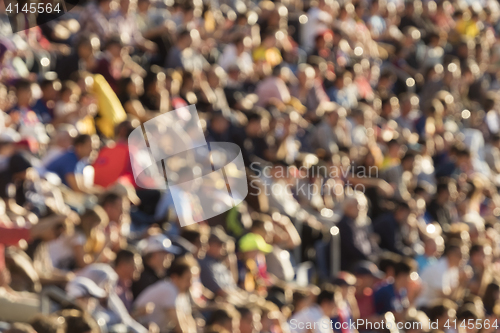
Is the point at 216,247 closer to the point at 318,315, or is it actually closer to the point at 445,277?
the point at 318,315

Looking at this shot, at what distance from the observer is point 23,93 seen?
22.4 feet

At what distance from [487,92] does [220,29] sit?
3.74 meters

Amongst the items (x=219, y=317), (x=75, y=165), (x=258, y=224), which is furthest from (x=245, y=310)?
(x=75, y=165)

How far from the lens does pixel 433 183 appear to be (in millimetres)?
10047

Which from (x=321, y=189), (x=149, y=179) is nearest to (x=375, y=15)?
(x=321, y=189)

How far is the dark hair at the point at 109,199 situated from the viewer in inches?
243

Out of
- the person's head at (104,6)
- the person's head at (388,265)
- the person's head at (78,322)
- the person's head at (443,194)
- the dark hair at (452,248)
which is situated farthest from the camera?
the person's head at (443,194)

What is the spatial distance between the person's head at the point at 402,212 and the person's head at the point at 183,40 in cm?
250

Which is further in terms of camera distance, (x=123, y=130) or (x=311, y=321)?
(x=123, y=130)

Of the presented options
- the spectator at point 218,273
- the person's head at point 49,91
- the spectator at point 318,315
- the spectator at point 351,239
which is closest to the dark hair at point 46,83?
the person's head at point 49,91

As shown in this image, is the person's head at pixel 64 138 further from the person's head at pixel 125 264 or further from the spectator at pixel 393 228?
the spectator at pixel 393 228

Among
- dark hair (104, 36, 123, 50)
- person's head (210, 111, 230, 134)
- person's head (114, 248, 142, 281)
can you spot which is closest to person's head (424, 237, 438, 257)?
person's head (210, 111, 230, 134)

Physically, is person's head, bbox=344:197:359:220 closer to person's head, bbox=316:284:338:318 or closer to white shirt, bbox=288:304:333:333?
person's head, bbox=316:284:338:318

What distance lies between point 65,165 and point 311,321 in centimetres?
192
